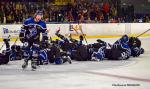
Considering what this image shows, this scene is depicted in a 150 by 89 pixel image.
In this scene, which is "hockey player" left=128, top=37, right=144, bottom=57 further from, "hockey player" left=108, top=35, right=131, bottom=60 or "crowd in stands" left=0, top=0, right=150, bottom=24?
"crowd in stands" left=0, top=0, right=150, bottom=24

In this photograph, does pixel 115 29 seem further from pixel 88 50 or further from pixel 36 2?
pixel 88 50

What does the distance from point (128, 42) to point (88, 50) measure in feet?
5.47

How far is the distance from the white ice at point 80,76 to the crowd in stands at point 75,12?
896cm

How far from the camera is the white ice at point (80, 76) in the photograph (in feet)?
25.5

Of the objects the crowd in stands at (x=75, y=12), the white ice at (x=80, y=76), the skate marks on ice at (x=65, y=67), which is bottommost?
the white ice at (x=80, y=76)

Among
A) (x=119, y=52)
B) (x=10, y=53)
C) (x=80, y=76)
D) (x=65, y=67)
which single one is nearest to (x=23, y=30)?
(x=65, y=67)

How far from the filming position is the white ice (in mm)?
7781

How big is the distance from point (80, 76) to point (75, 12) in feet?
44.6

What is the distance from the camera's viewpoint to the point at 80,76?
356 inches

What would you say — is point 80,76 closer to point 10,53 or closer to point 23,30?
point 23,30

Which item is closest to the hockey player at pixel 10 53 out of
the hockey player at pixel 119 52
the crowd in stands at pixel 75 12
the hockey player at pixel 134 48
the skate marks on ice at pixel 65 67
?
the skate marks on ice at pixel 65 67

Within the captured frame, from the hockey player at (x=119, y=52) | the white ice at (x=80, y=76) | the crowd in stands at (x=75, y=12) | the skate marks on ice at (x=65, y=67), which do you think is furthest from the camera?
the crowd in stands at (x=75, y=12)

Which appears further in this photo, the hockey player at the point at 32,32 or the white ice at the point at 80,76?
the hockey player at the point at 32,32

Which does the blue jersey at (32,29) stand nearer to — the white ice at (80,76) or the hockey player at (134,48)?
the white ice at (80,76)
